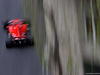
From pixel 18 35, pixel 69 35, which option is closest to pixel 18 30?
pixel 18 35

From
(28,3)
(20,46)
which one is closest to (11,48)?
(20,46)

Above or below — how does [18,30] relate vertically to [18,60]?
above

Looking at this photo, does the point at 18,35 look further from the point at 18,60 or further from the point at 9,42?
the point at 18,60

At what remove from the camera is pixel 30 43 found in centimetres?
686

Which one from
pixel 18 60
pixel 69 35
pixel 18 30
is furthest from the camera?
pixel 18 60

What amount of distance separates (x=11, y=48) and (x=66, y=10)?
16.3ft

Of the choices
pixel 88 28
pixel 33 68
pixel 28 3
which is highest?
pixel 28 3

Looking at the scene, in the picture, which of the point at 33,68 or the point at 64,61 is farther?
the point at 33,68

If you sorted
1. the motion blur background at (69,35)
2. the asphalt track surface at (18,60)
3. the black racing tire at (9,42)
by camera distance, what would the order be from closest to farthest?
the motion blur background at (69,35)
the asphalt track surface at (18,60)
the black racing tire at (9,42)

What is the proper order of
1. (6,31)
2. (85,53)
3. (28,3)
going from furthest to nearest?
(6,31) < (28,3) < (85,53)

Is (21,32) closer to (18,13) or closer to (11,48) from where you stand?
(11,48)

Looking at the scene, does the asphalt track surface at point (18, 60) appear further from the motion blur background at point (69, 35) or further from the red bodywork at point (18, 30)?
the motion blur background at point (69, 35)

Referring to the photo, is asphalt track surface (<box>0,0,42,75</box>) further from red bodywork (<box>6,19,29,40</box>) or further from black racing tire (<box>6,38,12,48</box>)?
red bodywork (<box>6,19,29,40</box>)

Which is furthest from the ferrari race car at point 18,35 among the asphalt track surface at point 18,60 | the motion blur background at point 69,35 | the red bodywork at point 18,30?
the motion blur background at point 69,35
